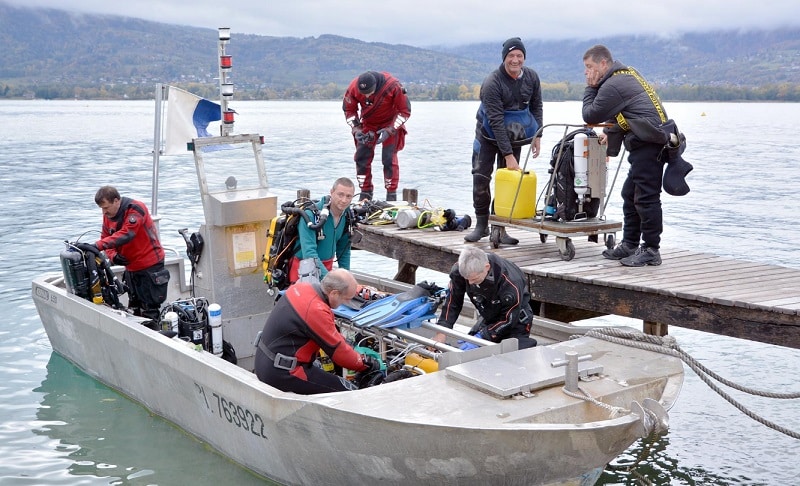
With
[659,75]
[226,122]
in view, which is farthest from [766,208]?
[659,75]

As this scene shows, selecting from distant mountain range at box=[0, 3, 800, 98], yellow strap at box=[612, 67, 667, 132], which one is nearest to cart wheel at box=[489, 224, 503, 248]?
yellow strap at box=[612, 67, 667, 132]

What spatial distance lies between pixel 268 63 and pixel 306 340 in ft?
364

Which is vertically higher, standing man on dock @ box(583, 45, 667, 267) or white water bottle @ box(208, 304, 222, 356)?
standing man on dock @ box(583, 45, 667, 267)

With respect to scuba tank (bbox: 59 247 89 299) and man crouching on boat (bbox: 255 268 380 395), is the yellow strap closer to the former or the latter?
man crouching on boat (bbox: 255 268 380 395)

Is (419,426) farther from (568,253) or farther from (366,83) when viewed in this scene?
(366,83)

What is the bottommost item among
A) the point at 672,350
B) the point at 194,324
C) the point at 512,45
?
the point at 194,324

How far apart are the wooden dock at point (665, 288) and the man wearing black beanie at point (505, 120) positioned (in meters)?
0.46

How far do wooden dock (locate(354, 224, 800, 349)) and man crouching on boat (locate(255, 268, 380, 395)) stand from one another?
81.5 inches

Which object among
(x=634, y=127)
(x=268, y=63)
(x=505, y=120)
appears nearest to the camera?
(x=634, y=127)

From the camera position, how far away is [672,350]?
18.0 feet

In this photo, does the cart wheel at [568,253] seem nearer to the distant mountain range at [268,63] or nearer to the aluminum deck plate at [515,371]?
the aluminum deck plate at [515,371]

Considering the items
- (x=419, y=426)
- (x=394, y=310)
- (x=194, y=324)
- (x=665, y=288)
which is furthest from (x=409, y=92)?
(x=419, y=426)

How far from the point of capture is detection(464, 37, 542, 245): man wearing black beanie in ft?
24.9

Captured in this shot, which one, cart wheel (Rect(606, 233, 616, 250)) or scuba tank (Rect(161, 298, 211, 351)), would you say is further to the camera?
cart wheel (Rect(606, 233, 616, 250))
